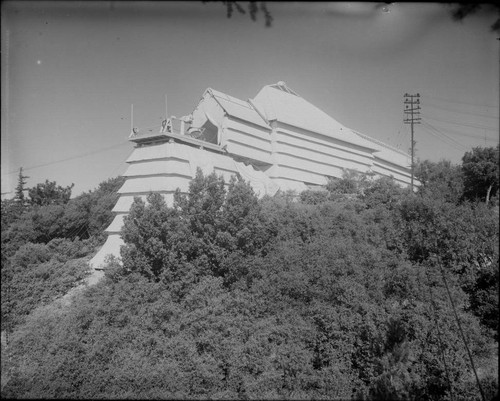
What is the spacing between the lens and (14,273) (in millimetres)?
18484

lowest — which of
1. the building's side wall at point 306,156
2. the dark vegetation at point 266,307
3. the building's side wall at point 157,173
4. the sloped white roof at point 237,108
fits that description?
the dark vegetation at point 266,307

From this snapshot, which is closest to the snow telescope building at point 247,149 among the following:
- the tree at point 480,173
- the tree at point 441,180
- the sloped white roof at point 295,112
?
the sloped white roof at point 295,112

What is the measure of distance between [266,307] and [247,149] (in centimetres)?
1363

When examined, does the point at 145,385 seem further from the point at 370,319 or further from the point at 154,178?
the point at 154,178

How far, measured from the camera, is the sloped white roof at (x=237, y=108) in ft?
85.7

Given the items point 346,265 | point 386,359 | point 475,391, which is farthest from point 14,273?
point 475,391

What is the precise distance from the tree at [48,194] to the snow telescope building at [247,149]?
19.9 meters

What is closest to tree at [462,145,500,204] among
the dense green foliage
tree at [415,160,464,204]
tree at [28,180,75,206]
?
tree at [415,160,464,204]

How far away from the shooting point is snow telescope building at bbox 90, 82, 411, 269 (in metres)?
22.0

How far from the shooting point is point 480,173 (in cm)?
2447

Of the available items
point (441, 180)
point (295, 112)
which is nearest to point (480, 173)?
point (441, 180)

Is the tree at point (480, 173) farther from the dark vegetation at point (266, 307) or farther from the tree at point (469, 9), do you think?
the tree at point (469, 9)

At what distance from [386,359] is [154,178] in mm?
16078

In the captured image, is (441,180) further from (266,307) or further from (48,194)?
(48,194)
